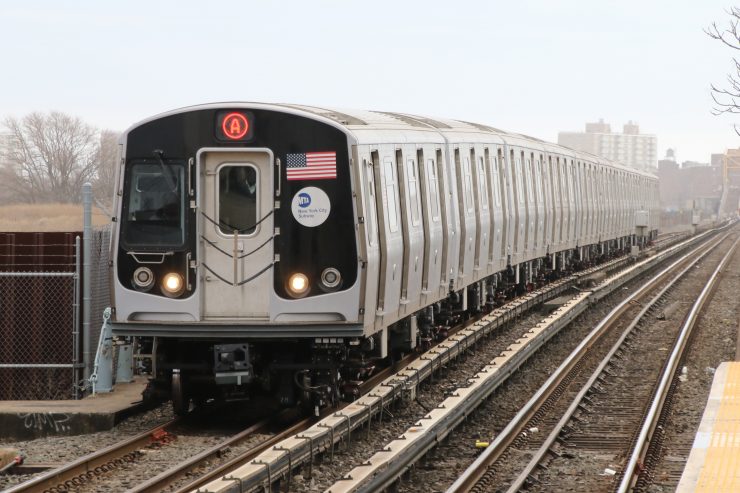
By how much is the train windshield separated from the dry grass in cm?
1612

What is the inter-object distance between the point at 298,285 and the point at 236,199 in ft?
3.22

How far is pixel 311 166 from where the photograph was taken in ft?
36.4

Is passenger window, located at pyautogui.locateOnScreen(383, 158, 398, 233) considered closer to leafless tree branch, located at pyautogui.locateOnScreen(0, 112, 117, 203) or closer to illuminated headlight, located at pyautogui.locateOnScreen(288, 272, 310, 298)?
illuminated headlight, located at pyautogui.locateOnScreen(288, 272, 310, 298)

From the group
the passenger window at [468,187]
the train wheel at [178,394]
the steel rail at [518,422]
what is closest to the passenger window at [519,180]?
the steel rail at [518,422]

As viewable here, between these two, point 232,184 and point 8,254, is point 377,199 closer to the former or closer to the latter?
point 232,184

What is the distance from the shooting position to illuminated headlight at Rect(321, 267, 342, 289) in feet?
36.4

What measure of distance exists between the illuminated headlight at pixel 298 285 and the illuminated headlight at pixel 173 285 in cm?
99

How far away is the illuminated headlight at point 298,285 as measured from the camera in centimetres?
1109

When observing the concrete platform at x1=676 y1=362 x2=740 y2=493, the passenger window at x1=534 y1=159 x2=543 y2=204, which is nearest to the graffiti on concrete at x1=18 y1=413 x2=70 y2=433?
the concrete platform at x1=676 y1=362 x2=740 y2=493

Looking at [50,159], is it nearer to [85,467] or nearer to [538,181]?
[538,181]

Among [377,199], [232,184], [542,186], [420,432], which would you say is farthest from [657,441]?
[542,186]

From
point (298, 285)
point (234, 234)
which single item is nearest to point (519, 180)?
point (298, 285)

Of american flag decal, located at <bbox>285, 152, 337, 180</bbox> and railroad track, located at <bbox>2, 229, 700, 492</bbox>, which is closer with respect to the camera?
railroad track, located at <bbox>2, 229, 700, 492</bbox>

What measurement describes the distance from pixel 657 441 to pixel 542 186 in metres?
14.9
